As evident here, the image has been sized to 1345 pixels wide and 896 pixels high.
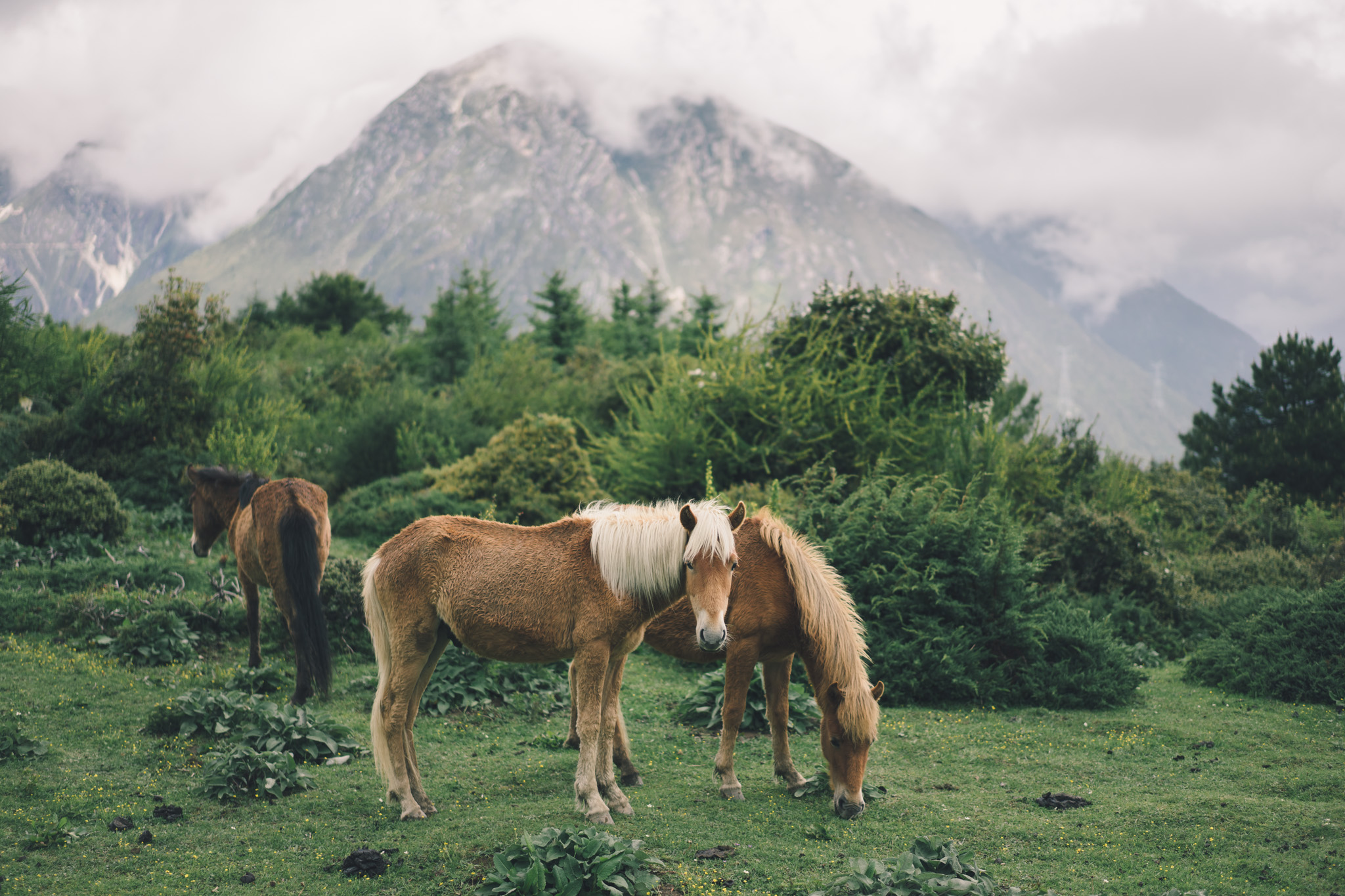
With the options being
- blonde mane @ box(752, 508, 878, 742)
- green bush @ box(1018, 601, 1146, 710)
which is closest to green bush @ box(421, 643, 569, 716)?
blonde mane @ box(752, 508, 878, 742)

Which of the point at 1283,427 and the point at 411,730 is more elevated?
the point at 1283,427

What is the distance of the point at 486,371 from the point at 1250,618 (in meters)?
19.3

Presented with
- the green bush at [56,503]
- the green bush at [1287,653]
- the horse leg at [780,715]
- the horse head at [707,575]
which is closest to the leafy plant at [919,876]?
the horse head at [707,575]

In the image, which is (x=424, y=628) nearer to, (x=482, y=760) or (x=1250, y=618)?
(x=482, y=760)

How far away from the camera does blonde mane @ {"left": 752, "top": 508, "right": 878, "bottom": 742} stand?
5645mm

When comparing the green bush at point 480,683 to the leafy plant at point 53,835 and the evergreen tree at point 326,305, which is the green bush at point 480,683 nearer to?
the leafy plant at point 53,835

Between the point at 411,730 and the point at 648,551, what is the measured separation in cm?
216

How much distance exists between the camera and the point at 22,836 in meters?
5.01

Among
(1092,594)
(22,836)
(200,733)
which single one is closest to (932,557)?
(1092,594)

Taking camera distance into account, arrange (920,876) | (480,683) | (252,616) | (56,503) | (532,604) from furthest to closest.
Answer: (56,503), (252,616), (480,683), (532,604), (920,876)

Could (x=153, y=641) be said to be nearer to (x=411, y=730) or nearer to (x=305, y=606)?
(x=305, y=606)

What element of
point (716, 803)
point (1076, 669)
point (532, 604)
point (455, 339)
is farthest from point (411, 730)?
point (455, 339)

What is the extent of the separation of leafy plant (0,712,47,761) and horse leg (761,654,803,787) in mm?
5731

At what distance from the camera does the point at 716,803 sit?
588 cm
